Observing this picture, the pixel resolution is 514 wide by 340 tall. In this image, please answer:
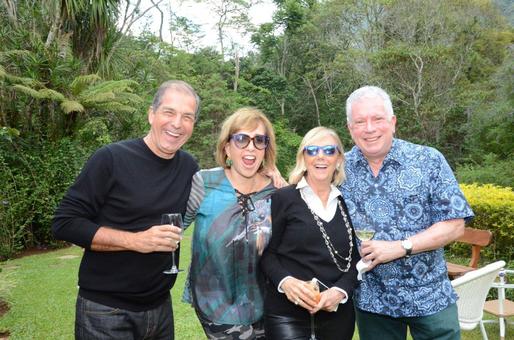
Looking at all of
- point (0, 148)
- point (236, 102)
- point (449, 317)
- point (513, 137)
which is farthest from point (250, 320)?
point (236, 102)

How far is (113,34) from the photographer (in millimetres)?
13812

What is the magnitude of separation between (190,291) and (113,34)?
12.5 meters

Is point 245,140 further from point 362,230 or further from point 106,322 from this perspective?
point 106,322

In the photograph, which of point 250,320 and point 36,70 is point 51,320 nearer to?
point 250,320

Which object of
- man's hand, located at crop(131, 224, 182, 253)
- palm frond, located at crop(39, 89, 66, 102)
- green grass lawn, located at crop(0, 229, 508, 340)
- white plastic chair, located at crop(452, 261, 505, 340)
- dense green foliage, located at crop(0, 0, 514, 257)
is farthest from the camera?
dense green foliage, located at crop(0, 0, 514, 257)

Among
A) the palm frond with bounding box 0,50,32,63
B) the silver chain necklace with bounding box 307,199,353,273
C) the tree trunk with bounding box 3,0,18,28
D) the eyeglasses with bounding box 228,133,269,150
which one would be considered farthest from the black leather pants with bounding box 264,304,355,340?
the tree trunk with bounding box 3,0,18,28

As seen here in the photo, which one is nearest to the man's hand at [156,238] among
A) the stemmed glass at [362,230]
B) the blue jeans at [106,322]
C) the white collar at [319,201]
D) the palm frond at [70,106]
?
the blue jeans at [106,322]

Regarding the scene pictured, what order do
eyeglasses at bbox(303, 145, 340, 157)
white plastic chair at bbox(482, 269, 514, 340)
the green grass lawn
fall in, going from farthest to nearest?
the green grass lawn < white plastic chair at bbox(482, 269, 514, 340) < eyeglasses at bbox(303, 145, 340, 157)

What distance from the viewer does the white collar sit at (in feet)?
8.87

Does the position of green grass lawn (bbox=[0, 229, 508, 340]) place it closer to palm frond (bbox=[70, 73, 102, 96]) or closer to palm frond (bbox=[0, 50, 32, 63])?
palm frond (bbox=[70, 73, 102, 96])

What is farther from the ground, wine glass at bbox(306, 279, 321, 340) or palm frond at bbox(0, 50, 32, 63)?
palm frond at bbox(0, 50, 32, 63)

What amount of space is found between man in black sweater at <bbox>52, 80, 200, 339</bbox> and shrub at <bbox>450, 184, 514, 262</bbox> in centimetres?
621

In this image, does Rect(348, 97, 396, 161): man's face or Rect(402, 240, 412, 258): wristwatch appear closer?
Rect(402, 240, 412, 258): wristwatch

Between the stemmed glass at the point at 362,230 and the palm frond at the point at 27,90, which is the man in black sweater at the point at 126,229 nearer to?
the stemmed glass at the point at 362,230
